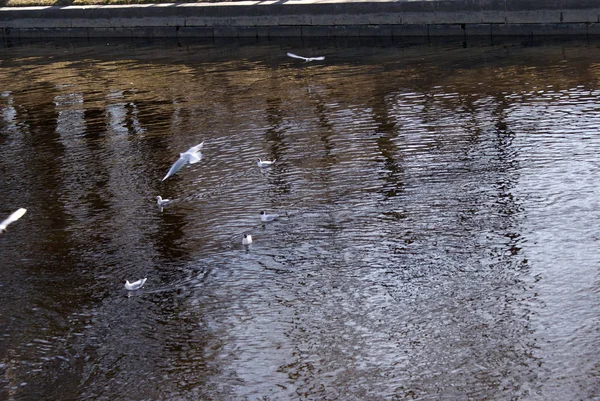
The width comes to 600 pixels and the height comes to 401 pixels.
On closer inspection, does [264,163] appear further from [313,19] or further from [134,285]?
[313,19]

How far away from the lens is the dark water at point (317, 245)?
7.44 metres

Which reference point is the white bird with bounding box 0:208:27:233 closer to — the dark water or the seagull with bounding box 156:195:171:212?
the dark water

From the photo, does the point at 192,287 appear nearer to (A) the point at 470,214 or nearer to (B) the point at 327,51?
(A) the point at 470,214

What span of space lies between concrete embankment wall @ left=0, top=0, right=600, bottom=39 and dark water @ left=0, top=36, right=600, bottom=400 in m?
3.87

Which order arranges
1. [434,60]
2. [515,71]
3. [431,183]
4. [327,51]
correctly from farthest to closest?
[327,51], [434,60], [515,71], [431,183]

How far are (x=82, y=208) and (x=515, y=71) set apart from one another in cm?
981

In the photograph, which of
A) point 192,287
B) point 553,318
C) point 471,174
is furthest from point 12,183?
point 553,318

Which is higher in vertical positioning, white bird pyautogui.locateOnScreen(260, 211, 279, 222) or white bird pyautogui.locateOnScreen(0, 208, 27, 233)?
white bird pyautogui.locateOnScreen(0, 208, 27, 233)

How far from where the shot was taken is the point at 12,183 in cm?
1349

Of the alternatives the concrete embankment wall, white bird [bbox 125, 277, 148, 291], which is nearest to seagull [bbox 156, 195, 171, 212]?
white bird [bbox 125, 277, 148, 291]

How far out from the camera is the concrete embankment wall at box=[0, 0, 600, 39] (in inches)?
866

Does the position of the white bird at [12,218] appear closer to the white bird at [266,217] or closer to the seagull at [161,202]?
the seagull at [161,202]

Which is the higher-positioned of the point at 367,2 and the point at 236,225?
the point at 367,2

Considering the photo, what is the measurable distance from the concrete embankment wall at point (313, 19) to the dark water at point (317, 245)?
3.87 metres
